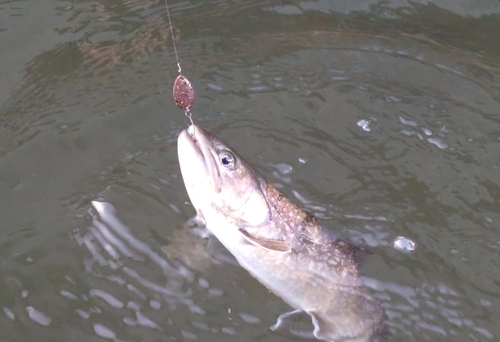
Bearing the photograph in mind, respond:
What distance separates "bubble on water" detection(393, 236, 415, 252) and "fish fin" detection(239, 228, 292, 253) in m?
0.72

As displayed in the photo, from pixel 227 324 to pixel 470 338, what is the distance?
1.28 m

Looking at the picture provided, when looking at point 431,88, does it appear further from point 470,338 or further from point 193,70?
point 470,338

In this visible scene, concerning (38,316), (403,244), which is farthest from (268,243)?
(38,316)

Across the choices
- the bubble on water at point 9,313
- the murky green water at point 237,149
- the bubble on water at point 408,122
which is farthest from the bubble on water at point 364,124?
the bubble on water at point 9,313

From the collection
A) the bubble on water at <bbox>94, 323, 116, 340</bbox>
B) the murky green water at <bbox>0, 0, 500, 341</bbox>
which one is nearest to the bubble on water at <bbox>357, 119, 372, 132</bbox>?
the murky green water at <bbox>0, 0, 500, 341</bbox>

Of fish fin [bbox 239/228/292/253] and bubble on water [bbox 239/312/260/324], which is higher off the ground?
fish fin [bbox 239/228/292/253]

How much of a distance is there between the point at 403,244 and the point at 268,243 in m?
0.88

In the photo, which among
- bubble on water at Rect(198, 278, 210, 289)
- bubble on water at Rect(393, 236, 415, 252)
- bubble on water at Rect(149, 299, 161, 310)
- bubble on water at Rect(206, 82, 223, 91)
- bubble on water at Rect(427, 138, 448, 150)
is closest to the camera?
bubble on water at Rect(149, 299, 161, 310)

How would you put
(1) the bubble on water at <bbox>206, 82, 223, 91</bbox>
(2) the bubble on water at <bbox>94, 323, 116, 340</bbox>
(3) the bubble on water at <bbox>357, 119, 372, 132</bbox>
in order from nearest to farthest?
(2) the bubble on water at <bbox>94, 323, 116, 340</bbox> < (3) the bubble on water at <bbox>357, 119, 372, 132</bbox> < (1) the bubble on water at <bbox>206, 82, 223, 91</bbox>

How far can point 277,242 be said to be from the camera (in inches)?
130

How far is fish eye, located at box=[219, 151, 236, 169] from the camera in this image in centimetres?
324

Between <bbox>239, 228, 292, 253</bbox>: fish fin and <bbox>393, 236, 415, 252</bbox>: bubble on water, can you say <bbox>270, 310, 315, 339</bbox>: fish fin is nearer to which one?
<bbox>239, 228, 292, 253</bbox>: fish fin

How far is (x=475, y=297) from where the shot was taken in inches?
→ 132

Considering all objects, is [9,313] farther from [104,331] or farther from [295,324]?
[295,324]
